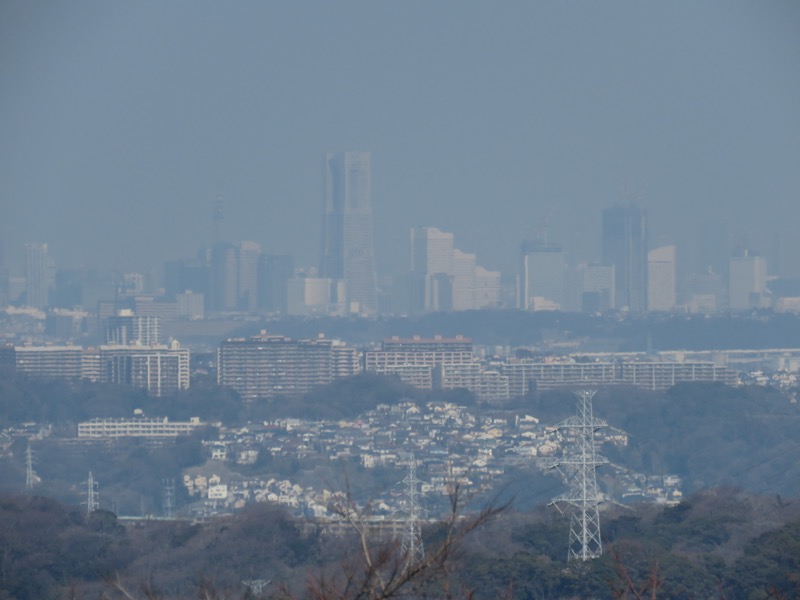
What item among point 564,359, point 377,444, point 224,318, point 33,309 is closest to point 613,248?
point 224,318

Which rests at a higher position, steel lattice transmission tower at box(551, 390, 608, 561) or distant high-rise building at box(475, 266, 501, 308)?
distant high-rise building at box(475, 266, 501, 308)

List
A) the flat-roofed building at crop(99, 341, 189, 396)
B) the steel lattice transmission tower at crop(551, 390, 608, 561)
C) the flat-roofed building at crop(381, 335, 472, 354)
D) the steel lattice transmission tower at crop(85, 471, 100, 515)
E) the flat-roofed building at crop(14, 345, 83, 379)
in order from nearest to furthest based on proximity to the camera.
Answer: the steel lattice transmission tower at crop(551, 390, 608, 561), the steel lattice transmission tower at crop(85, 471, 100, 515), the flat-roofed building at crop(99, 341, 189, 396), the flat-roofed building at crop(14, 345, 83, 379), the flat-roofed building at crop(381, 335, 472, 354)

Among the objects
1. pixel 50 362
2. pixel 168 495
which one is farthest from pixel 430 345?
pixel 168 495

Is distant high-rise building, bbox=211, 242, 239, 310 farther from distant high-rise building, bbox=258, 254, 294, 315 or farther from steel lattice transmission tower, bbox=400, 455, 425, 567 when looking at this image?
steel lattice transmission tower, bbox=400, 455, 425, 567

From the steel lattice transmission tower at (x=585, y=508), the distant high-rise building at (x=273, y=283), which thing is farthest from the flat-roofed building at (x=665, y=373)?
the distant high-rise building at (x=273, y=283)

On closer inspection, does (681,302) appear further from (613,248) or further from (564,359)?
(564,359)

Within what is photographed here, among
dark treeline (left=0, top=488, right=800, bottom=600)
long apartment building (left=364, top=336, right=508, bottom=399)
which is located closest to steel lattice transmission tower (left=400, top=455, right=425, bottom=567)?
dark treeline (left=0, top=488, right=800, bottom=600)

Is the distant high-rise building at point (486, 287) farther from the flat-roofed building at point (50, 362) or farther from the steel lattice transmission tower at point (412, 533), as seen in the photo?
the steel lattice transmission tower at point (412, 533)
